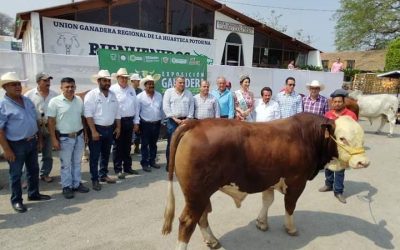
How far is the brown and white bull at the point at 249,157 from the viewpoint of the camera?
3338 mm

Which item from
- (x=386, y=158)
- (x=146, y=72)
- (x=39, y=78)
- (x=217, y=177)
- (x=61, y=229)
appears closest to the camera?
(x=217, y=177)

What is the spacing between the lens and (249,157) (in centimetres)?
353

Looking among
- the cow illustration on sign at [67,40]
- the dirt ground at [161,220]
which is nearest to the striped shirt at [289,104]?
the dirt ground at [161,220]

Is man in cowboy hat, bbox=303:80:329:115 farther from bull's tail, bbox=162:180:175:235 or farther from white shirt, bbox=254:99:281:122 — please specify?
bull's tail, bbox=162:180:175:235

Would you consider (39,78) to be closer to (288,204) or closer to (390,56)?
(288,204)

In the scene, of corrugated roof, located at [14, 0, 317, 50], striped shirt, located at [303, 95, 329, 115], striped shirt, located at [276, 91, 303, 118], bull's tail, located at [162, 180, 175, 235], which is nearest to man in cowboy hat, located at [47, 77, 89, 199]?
bull's tail, located at [162, 180, 175, 235]

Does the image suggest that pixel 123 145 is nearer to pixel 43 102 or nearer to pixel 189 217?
pixel 43 102

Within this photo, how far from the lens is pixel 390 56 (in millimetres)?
26578

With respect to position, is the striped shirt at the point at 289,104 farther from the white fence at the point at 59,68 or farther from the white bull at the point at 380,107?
the white bull at the point at 380,107

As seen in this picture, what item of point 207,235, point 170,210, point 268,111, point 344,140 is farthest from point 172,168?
point 268,111

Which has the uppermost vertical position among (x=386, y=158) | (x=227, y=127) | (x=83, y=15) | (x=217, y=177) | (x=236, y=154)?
(x=83, y=15)

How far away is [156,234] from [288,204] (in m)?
1.66

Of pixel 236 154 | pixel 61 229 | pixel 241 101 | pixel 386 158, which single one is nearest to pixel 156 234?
pixel 61 229

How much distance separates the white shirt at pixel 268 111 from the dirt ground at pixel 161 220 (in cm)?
136
